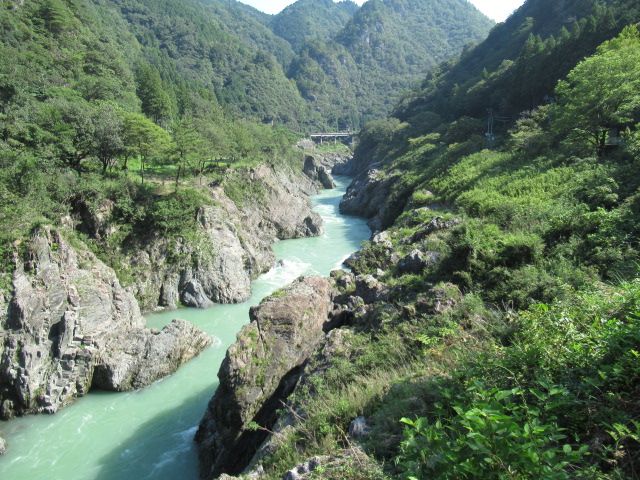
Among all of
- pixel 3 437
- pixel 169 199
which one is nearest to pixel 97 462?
pixel 3 437

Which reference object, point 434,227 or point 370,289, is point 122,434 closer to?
point 370,289

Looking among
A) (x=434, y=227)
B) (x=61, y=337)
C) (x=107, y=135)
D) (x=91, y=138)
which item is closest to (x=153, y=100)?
(x=107, y=135)

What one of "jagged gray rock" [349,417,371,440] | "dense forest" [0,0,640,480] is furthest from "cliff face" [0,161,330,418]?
"jagged gray rock" [349,417,371,440]

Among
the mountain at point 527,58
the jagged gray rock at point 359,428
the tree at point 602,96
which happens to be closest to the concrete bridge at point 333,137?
the mountain at point 527,58

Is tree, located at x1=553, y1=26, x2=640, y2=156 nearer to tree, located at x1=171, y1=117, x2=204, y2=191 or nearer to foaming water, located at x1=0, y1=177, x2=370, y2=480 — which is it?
foaming water, located at x1=0, y1=177, x2=370, y2=480

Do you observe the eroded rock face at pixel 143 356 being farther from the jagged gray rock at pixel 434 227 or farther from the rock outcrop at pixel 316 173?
the rock outcrop at pixel 316 173

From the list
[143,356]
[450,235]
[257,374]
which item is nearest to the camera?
[257,374]
